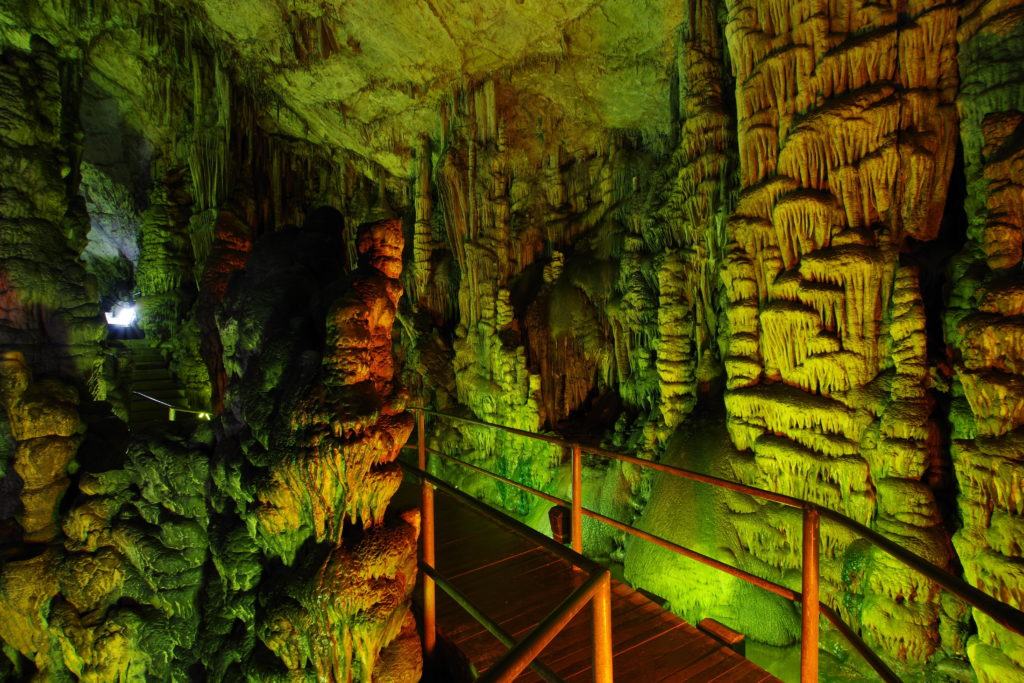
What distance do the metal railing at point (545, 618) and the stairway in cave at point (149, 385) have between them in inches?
363

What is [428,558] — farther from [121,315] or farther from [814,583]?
[121,315]

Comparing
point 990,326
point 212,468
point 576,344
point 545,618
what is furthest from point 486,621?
point 576,344

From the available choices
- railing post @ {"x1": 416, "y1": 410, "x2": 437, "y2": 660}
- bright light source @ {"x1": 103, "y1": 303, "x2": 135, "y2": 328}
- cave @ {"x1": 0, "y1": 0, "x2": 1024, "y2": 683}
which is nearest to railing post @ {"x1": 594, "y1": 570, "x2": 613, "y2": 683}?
cave @ {"x1": 0, "y1": 0, "x2": 1024, "y2": 683}

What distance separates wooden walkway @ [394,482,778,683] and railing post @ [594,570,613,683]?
3.04 feet

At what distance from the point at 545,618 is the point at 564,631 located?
2211mm

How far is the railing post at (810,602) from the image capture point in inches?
88.9

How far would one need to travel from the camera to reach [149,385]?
1174 cm

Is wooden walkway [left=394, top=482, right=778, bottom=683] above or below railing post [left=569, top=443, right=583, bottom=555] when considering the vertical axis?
below

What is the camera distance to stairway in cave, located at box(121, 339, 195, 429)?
35.6 ft

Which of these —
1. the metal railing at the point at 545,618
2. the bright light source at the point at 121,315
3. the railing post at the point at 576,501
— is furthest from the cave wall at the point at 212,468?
the bright light source at the point at 121,315

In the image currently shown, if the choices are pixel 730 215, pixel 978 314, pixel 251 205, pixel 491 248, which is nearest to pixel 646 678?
pixel 978 314

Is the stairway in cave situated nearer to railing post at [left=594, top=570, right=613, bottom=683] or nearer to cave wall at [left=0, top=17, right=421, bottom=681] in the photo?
cave wall at [left=0, top=17, right=421, bottom=681]

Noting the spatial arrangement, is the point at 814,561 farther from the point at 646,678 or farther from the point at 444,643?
the point at 444,643

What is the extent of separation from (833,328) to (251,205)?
12091mm
